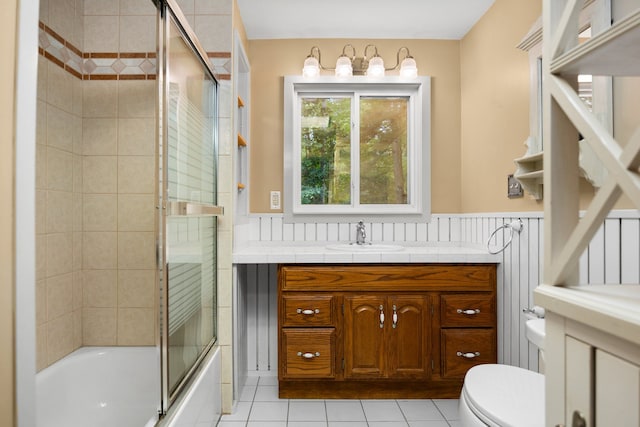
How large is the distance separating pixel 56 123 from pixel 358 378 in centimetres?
204

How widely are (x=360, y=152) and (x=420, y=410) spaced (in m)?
1.70

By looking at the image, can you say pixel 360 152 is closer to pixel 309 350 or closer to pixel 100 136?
pixel 309 350

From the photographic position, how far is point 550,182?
636 mm

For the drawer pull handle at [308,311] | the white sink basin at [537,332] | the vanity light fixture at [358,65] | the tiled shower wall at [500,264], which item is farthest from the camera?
the vanity light fixture at [358,65]

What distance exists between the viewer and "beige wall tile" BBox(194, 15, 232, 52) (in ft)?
6.89

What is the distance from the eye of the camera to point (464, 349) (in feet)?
7.27

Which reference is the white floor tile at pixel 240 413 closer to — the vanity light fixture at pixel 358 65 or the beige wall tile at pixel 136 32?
the beige wall tile at pixel 136 32

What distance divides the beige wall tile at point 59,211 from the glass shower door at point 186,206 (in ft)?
2.32

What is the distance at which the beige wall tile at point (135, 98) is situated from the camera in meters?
2.13

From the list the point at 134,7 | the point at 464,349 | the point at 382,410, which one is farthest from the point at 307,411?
the point at 134,7

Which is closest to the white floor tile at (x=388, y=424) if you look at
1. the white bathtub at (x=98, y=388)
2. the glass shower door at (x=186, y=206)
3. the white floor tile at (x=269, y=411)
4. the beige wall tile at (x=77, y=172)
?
the white floor tile at (x=269, y=411)

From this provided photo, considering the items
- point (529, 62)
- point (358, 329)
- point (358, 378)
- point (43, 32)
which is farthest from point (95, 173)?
point (529, 62)

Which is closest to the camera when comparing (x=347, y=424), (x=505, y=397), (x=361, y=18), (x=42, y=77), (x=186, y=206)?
(x=505, y=397)

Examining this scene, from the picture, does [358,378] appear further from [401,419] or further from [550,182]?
[550,182]
